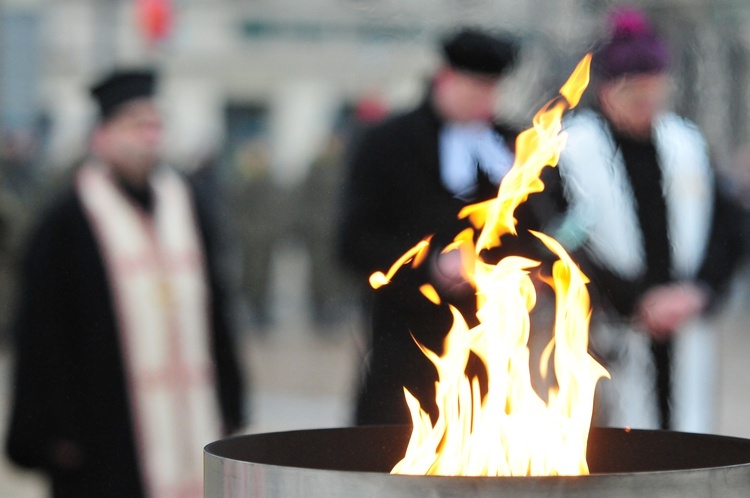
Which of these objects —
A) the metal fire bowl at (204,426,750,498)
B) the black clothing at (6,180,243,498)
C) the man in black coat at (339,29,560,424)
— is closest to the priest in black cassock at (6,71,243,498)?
the black clothing at (6,180,243,498)

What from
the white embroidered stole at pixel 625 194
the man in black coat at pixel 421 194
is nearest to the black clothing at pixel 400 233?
the man in black coat at pixel 421 194

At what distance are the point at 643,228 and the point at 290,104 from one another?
87.8 feet

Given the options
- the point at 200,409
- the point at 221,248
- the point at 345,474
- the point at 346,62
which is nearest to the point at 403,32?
the point at 221,248

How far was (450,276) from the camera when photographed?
3611mm

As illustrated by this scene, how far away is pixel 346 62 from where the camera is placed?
28109 mm

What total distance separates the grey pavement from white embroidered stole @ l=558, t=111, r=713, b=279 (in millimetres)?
602

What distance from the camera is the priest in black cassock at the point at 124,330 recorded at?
14.5 ft

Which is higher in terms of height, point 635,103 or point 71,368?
point 635,103

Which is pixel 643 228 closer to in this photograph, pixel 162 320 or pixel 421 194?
pixel 421 194

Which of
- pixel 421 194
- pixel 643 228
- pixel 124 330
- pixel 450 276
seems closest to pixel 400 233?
pixel 421 194

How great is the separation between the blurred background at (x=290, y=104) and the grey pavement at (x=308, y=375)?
0.02 metres

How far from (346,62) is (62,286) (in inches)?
938

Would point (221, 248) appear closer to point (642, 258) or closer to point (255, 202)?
point (642, 258)

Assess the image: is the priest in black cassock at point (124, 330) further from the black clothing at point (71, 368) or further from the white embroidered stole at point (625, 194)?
the white embroidered stole at point (625, 194)
